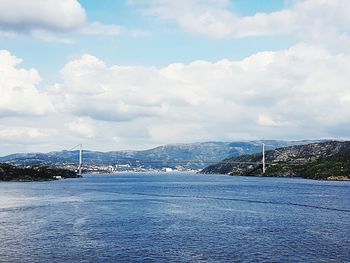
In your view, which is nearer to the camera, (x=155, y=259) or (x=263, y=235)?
(x=155, y=259)

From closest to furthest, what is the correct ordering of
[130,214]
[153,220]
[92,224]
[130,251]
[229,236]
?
[130,251] < [229,236] < [92,224] < [153,220] < [130,214]

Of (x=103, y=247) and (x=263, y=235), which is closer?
(x=103, y=247)

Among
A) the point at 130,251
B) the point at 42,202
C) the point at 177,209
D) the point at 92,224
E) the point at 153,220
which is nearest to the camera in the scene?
the point at 130,251

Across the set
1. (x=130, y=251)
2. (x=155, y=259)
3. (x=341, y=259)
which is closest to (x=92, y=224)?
(x=130, y=251)

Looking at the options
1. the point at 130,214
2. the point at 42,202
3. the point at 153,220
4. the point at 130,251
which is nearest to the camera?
the point at 130,251

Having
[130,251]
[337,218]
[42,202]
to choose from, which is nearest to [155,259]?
[130,251]

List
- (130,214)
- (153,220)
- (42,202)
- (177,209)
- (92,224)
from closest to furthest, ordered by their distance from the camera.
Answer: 1. (92,224)
2. (153,220)
3. (130,214)
4. (177,209)
5. (42,202)

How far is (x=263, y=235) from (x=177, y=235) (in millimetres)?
16605

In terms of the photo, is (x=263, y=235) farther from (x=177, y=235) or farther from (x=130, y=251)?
(x=130, y=251)

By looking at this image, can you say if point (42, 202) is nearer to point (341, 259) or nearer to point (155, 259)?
point (155, 259)

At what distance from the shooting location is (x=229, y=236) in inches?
3398

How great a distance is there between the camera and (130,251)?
240 feet

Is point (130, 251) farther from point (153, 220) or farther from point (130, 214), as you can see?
point (130, 214)

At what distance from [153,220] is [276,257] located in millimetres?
45563
